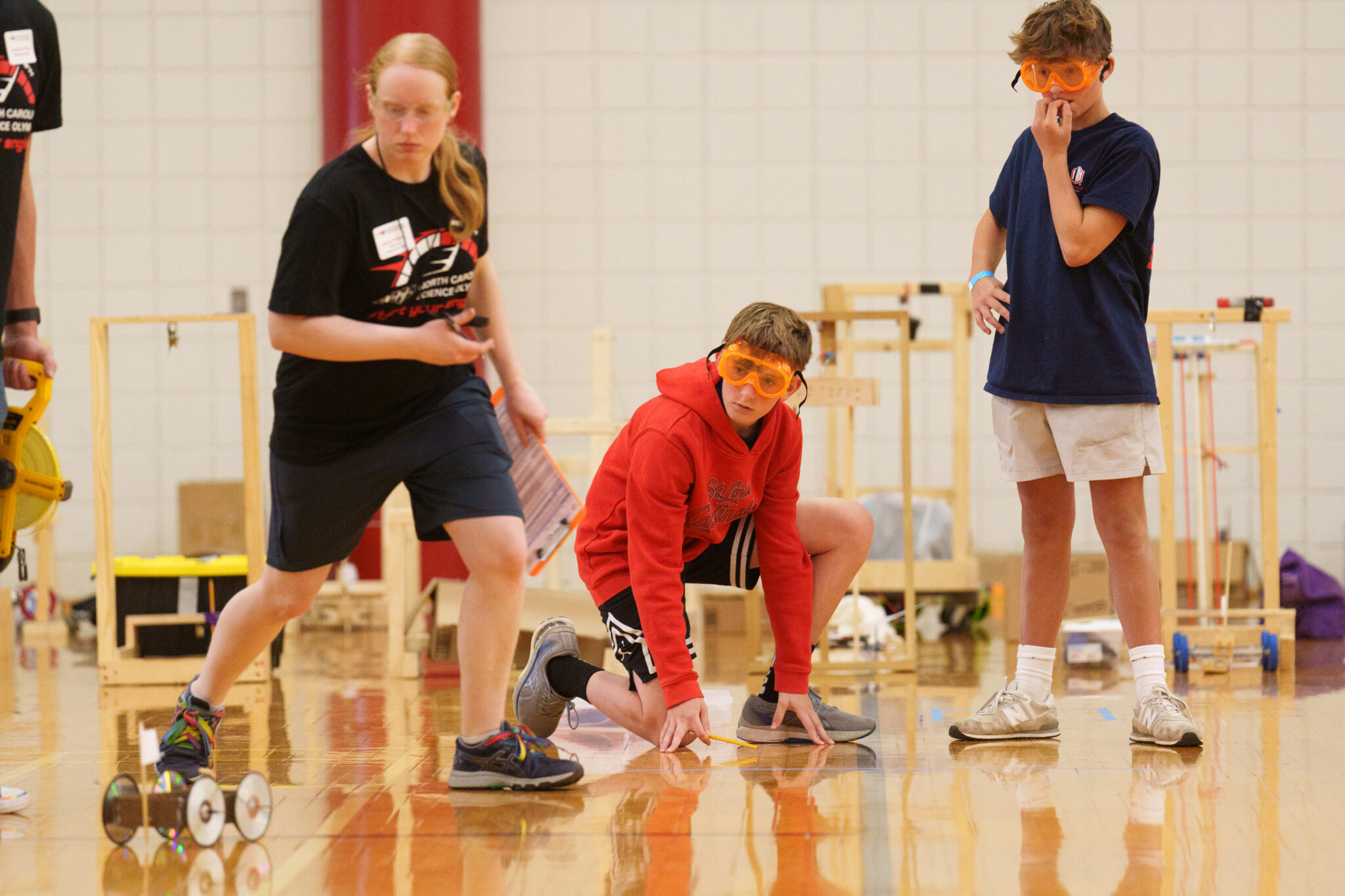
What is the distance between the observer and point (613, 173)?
6465 mm

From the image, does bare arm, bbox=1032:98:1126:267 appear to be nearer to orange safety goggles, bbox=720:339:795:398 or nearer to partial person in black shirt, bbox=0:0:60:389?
orange safety goggles, bbox=720:339:795:398

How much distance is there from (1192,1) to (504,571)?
5321mm

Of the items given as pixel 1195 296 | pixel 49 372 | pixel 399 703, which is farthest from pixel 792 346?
pixel 1195 296

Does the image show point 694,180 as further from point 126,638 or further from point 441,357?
point 441,357

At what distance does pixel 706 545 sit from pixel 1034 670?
0.77 meters

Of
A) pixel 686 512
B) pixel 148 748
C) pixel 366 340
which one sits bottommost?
pixel 148 748

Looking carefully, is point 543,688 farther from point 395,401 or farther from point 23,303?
point 23,303

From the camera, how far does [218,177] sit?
Result: 6477mm

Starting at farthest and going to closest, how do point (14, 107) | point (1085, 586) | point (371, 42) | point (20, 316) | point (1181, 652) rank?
point (371, 42), point (1085, 586), point (1181, 652), point (20, 316), point (14, 107)

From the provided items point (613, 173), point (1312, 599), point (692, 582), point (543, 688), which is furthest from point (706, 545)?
point (613, 173)

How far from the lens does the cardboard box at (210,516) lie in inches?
247

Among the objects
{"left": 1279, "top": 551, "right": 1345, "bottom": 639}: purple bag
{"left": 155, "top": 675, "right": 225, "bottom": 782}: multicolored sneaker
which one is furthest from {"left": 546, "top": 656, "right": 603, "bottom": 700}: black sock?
{"left": 1279, "top": 551, "right": 1345, "bottom": 639}: purple bag

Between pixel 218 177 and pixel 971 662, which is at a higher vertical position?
pixel 218 177

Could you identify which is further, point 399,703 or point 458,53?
point 458,53
